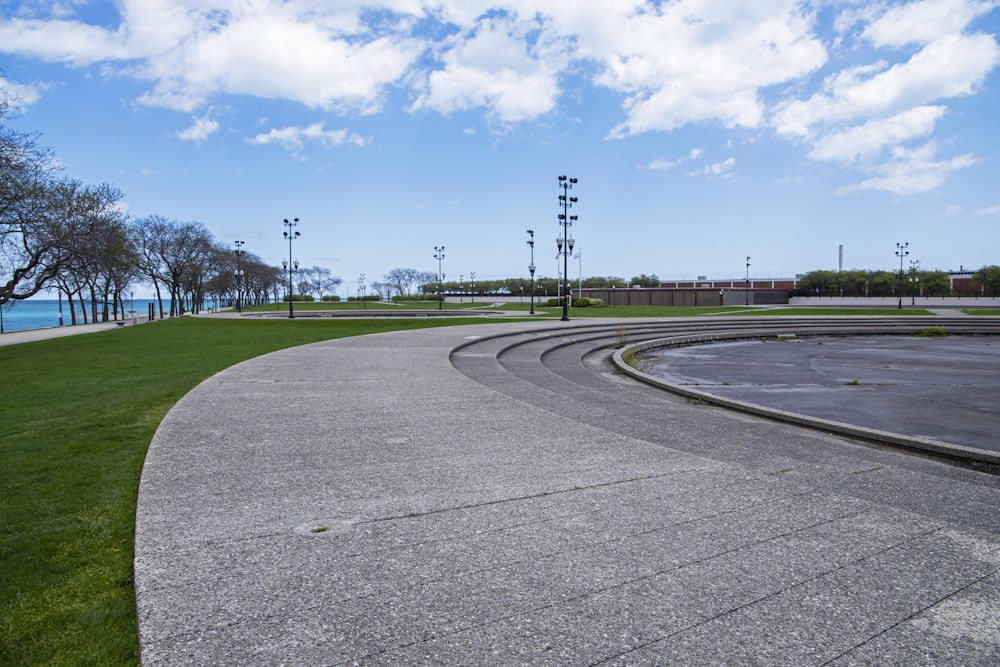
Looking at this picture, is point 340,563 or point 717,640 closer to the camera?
point 717,640

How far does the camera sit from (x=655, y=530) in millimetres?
3854

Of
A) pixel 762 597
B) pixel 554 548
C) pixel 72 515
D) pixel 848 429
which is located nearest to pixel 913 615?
pixel 762 597

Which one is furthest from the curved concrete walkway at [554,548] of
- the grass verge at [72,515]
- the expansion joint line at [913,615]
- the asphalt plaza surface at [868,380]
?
the asphalt plaza surface at [868,380]

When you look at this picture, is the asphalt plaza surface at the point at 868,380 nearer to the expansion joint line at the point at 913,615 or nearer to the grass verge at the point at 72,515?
the expansion joint line at the point at 913,615

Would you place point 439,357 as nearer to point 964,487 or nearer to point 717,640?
point 964,487

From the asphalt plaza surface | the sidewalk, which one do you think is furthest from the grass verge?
the sidewalk

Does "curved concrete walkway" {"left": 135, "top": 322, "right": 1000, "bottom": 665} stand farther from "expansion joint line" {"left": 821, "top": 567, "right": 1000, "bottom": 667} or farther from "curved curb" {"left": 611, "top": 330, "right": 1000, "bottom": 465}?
"curved curb" {"left": 611, "top": 330, "right": 1000, "bottom": 465}

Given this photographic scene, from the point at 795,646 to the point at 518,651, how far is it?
4.03 ft

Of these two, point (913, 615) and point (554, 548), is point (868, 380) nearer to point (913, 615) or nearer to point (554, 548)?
point (913, 615)

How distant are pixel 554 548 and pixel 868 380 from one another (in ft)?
40.7

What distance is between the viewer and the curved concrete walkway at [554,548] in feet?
8.70

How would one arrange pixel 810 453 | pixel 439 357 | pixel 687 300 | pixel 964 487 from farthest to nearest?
pixel 687 300, pixel 439 357, pixel 810 453, pixel 964 487

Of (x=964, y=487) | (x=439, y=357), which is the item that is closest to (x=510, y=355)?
(x=439, y=357)

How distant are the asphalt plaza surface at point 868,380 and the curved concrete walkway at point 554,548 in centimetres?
289
